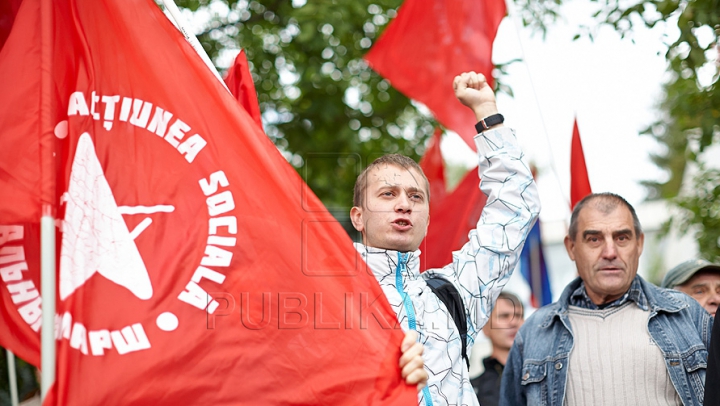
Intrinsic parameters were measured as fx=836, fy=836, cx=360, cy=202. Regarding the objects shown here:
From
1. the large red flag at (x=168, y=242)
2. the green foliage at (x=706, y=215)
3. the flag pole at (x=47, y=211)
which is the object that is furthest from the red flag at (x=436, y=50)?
the flag pole at (x=47, y=211)

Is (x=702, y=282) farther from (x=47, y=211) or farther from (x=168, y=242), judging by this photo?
(x=47, y=211)

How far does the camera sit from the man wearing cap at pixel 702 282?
4.58 m

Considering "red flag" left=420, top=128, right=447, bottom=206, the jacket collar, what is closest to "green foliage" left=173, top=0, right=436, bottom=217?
"red flag" left=420, top=128, right=447, bottom=206

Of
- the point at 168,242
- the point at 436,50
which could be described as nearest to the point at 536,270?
the point at 436,50

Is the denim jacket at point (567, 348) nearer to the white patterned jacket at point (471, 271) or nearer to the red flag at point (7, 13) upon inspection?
the white patterned jacket at point (471, 271)

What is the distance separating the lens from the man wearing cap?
4.58 meters

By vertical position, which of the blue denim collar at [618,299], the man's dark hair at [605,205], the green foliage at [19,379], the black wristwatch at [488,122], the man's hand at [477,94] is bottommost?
the green foliage at [19,379]

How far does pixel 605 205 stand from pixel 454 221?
1935 mm

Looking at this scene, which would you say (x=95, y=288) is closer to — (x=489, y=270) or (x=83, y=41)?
(x=83, y=41)

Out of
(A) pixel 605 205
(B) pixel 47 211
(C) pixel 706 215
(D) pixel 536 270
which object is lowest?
(B) pixel 47 211

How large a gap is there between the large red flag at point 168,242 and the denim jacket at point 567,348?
1333 millimetres

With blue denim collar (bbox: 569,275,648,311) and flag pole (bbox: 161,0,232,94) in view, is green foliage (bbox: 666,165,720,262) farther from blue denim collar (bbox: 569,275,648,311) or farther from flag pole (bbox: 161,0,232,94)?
flag pole (bbox: 161,0,232,94)

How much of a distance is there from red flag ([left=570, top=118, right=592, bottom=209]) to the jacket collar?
1523 millimetres

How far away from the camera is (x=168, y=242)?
2.72 meters
